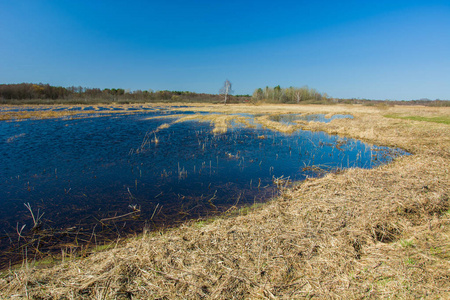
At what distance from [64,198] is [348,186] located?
11359mm

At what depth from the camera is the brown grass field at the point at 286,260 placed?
3404mm

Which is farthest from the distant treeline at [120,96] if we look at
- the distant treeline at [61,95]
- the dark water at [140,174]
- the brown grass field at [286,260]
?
the brown grass field at [286,260]

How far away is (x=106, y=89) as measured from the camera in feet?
372

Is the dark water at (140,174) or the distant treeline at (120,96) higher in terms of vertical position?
the distant treeline at (120,96)

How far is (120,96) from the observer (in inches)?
3971

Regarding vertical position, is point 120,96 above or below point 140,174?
above

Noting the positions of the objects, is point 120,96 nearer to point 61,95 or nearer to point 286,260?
point 61,95

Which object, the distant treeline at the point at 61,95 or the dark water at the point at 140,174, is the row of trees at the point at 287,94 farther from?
the dark water at the point at 140,174

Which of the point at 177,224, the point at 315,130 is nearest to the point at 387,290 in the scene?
the point at 177,224

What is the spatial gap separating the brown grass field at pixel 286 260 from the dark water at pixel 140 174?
181 cm

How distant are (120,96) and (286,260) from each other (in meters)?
114

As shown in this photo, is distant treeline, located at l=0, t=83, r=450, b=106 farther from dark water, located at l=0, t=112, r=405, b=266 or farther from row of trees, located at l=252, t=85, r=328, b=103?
dark water, located at l=0, t=112, r=405, b=266

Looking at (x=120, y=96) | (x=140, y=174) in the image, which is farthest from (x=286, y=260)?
(x=120, y=96)

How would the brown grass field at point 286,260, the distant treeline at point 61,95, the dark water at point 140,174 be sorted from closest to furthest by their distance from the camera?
the brown grass field at point 286,260 → the dark water at point 140,174 → the distant treeline at point 61,95
